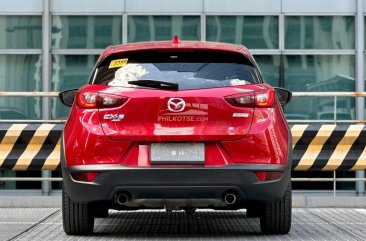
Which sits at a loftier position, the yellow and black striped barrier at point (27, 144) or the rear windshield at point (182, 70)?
the rear windshield at point (182, 70)

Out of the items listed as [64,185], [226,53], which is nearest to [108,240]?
[64,185]

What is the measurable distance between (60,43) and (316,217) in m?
7.31

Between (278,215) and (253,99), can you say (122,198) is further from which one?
(278,215)

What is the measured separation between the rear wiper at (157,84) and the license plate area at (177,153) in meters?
0.50

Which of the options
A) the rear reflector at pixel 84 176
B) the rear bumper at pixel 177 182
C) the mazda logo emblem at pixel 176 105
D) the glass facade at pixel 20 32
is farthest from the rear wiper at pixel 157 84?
the glass facade at pixel 20 32

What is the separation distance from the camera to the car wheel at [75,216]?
8.72 meters

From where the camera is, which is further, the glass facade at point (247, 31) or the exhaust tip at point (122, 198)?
the glass facade at point (247, 31)

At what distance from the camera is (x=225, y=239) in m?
8.62

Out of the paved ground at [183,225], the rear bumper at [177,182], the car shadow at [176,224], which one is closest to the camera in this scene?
the rear bumper at [177,182]

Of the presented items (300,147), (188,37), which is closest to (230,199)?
(300,147)

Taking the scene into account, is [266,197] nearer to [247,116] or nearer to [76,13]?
[247,116]

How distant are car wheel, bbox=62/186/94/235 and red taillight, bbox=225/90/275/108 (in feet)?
5.41

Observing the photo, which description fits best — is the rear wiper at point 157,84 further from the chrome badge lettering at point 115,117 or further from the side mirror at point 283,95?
the side mirror at point 283,95

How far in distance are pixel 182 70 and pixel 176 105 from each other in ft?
1.31
